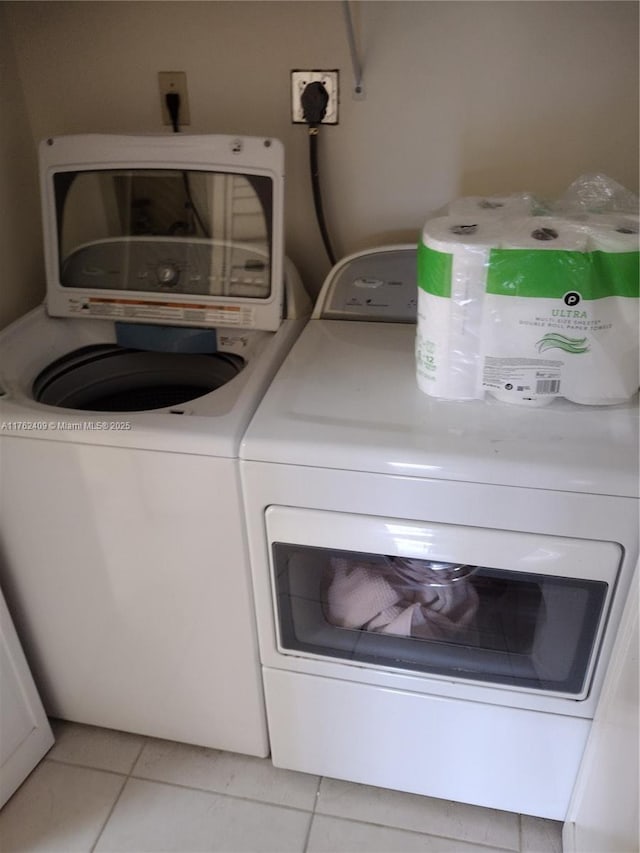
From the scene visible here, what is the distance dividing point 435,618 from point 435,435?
0.35 m

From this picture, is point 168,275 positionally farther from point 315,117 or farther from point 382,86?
point 382,86

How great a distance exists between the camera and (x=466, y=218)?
1115mm

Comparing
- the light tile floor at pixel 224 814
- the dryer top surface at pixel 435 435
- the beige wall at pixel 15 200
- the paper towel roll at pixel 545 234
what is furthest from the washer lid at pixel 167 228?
the light tile floor at pixel 224 814

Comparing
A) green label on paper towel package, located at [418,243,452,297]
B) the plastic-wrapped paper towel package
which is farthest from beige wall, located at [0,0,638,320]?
green label on paper towel package, located at [418,243,452,297]

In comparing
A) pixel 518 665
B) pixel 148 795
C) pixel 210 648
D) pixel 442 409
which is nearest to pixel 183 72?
pixel 442 409

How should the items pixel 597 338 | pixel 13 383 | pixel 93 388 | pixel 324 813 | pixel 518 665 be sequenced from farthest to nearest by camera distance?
1. pixel 93 388
2. pixel 324 813
3. pixel 13 383
4. pixel 518 665
5. pixel 597 338

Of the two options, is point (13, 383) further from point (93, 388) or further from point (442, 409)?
point (442, 409)

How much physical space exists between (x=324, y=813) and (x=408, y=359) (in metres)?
0.91

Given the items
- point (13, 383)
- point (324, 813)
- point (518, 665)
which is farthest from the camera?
point (324, 813)

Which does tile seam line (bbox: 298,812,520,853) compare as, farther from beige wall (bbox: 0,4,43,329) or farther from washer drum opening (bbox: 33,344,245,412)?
beige wall (bbox: 0,4,43,329)

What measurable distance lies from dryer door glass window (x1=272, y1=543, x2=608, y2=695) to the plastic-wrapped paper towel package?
0.30 m

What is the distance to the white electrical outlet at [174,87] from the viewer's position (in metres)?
1.49

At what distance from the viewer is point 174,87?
1.50 metres

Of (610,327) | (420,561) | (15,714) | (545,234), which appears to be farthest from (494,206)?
(15,714)
